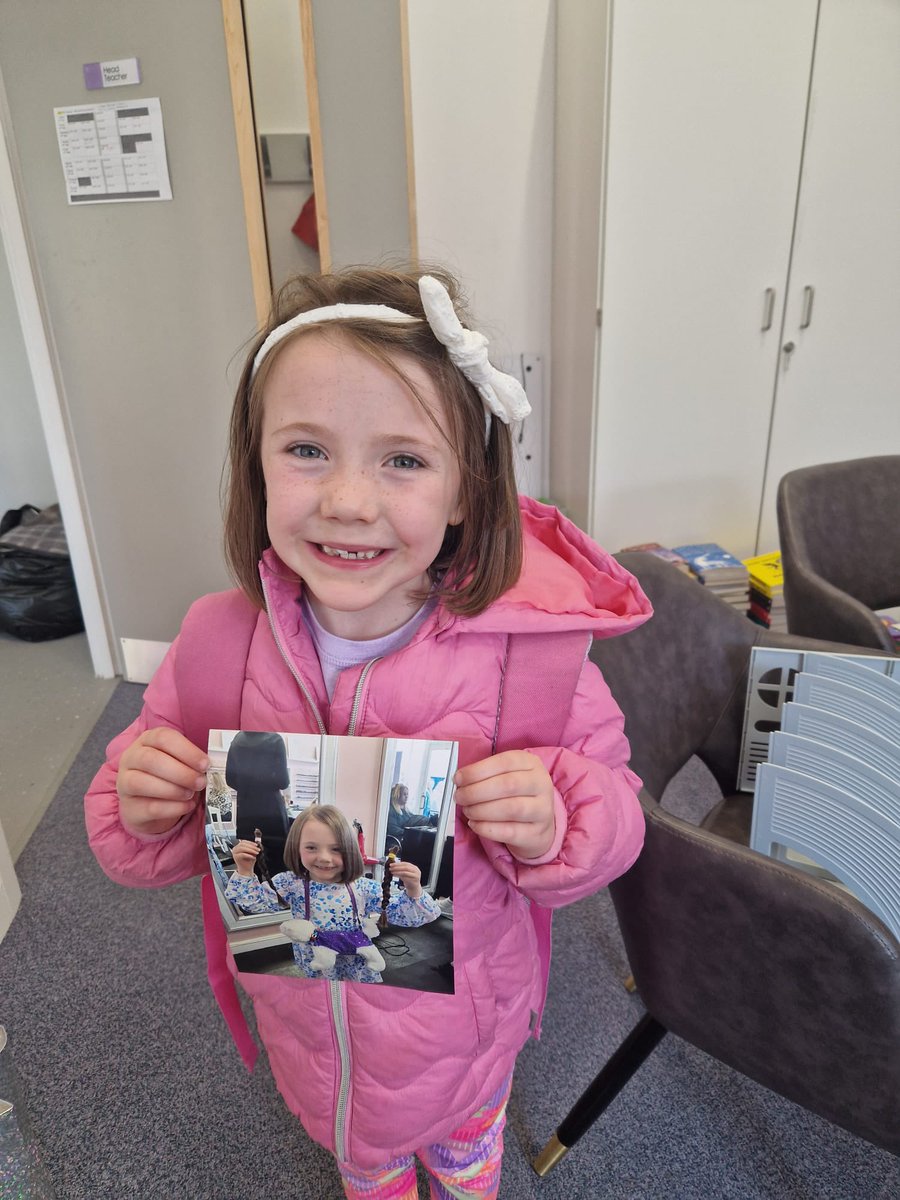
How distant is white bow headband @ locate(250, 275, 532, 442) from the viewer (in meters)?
0.68

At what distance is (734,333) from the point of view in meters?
2.56

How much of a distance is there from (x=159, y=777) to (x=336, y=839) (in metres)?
0.18

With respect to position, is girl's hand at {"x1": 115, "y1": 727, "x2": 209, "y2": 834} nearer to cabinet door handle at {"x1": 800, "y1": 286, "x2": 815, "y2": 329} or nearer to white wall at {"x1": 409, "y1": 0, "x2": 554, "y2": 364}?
white wall at {"x1": 409, "y1": 0, "x2": 554, "y2": 364}

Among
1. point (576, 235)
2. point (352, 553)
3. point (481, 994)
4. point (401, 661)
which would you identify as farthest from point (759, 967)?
point (576, 235)

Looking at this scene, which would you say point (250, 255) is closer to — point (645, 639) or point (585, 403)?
point (585, 403)

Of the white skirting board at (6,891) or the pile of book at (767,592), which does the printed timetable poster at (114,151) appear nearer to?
the white skirting board at (6,891)

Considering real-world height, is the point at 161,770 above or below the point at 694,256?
below

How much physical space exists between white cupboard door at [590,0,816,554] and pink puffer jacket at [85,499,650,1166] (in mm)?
1857

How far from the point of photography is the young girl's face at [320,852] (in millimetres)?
692

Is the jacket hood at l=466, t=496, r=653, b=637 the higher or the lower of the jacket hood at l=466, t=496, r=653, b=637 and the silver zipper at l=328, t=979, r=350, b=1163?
the higher

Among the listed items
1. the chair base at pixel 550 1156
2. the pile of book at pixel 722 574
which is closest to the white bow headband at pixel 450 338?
the chair base at pixel 550 1156

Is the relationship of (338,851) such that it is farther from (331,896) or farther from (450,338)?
(450,338)

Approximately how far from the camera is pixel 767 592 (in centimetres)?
259

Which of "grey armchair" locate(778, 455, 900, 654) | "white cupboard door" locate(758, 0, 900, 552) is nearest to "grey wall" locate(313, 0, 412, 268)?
"grey armchair" locate(778, 455, 900, 654)
